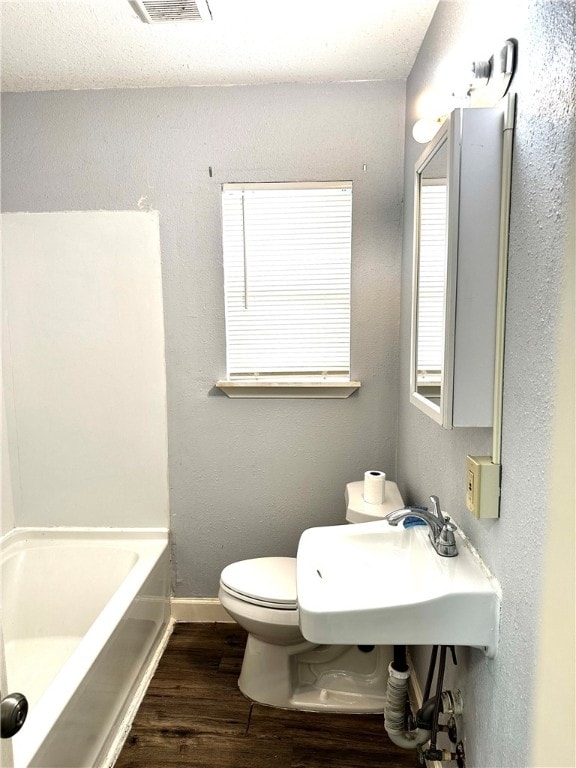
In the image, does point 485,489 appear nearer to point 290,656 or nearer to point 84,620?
point 290,656

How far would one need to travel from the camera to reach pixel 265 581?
6.19 ft

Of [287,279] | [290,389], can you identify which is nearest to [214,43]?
[287,279]

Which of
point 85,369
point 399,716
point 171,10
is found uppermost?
point 171,10

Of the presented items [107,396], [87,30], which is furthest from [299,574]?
[87,30]

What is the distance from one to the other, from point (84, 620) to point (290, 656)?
0.94m

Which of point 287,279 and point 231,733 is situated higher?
point 287,279

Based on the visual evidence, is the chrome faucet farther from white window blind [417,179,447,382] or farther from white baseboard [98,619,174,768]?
white baseboard [98,619,174,768]

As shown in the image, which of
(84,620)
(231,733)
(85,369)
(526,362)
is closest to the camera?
(526,362)

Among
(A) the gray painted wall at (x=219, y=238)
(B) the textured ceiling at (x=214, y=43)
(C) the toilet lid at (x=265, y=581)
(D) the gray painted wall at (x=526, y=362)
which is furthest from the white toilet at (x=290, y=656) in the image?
(B) the textured ceiling at (x=214, y=43)

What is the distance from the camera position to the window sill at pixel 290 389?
2.18 metres

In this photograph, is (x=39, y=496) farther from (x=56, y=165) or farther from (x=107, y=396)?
(x=56, y=165)

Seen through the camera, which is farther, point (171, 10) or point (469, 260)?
point (171, 10)

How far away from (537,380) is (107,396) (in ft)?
6.23

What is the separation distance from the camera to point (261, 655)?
1890 millimetres
